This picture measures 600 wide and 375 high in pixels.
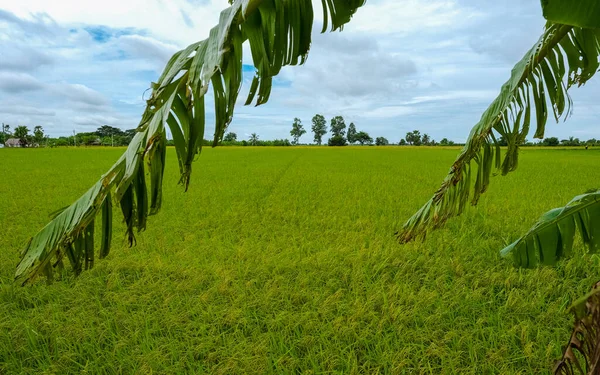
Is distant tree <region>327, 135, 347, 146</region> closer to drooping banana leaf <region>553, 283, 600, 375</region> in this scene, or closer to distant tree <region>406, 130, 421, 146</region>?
distant tree <region>406, 130, 421, 146</region>

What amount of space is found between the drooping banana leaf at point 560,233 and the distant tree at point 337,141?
39.6 metres

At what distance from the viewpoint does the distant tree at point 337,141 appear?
40756 mm

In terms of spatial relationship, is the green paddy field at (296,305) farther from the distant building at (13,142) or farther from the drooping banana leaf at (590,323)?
the distant building at (13,142)

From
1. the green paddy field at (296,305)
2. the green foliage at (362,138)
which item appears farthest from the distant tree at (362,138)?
the green paddy field at (296,305)

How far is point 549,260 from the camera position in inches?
53.7

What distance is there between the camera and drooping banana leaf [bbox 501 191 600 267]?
122 cm

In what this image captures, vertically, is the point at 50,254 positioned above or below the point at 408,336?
above

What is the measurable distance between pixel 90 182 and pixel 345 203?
6.11 m

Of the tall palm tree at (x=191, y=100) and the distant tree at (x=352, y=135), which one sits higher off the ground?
the distant tree at (x=352, y=135)

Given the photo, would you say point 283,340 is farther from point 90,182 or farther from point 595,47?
point 90,182

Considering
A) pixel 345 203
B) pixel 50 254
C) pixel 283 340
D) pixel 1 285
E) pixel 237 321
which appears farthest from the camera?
pixel 345 203

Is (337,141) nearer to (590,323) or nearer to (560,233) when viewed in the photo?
(560,233)

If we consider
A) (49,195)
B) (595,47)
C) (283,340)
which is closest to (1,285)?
(283,340)

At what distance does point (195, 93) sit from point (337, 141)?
41182 millimetres
